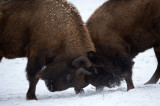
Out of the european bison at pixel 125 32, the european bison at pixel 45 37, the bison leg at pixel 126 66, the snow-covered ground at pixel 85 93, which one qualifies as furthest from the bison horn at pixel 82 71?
the bison leg at pixel 126 66

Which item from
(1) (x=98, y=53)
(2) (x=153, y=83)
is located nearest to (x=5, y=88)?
(1) (x=98, y=53)

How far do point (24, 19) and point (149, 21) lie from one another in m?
3.02

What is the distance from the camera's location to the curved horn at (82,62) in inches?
324

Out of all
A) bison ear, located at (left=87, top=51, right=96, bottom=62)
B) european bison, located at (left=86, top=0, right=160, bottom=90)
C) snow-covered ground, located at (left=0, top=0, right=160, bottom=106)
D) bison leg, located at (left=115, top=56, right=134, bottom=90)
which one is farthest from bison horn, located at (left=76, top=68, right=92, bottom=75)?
bison leg, located at (left=115, top=56, right=134, bottom=90)

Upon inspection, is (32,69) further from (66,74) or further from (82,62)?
(82,62)

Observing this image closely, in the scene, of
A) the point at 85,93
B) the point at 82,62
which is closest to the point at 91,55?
the point at 82,62

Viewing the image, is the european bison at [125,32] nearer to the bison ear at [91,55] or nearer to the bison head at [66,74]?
the bison ear at [91,55]

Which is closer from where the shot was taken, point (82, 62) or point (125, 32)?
point (82, 62)

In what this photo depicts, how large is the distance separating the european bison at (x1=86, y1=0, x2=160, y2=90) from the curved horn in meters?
0.89

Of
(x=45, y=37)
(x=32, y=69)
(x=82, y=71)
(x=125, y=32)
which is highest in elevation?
(x=125, y=32)

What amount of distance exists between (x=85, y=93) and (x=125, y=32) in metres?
1.81

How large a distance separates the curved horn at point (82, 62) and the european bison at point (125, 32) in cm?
89

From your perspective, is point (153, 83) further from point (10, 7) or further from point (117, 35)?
point (10, 7)

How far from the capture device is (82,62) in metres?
8.32
